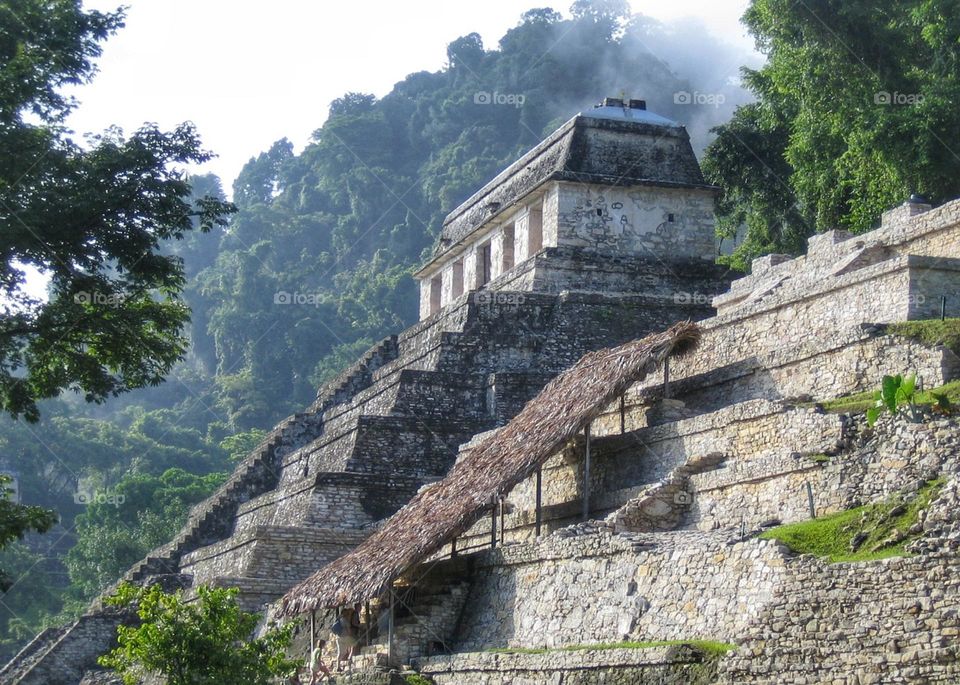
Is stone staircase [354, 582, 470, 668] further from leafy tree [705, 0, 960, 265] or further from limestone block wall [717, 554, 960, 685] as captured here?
leafy tree [705, 0, 960, 265]

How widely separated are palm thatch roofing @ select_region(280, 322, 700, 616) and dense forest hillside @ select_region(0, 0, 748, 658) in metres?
31.0

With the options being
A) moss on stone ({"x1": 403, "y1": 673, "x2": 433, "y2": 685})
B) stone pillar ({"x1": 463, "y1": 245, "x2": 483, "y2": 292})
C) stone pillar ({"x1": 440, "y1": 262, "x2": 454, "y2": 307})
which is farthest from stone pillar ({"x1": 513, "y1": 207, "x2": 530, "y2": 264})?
moss on stone ({"x1": 403, "y1": 673, "x2": 433, "y2": 685})

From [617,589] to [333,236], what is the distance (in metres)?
56.3

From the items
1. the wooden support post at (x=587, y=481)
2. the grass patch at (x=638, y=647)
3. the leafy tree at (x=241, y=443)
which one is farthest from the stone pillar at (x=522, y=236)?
the leafy tree at (x=241, y=443)

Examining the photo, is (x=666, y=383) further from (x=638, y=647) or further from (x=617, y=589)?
(x=638, y=647)

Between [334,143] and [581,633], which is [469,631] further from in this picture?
[334,143]

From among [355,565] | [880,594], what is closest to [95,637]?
[355,565]

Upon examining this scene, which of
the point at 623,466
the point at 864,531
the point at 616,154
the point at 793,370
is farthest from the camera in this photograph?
the point at 616,154

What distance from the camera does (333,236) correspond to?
232 feet

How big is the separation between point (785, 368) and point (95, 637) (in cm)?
1109

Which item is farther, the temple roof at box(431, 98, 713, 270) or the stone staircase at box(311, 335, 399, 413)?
the stone staircase at box(311, 335, 399, 413)

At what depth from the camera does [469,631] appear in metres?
16.9

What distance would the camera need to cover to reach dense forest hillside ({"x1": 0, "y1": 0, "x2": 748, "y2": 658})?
191 ft

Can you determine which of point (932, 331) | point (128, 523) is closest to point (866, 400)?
point (932, 331)
